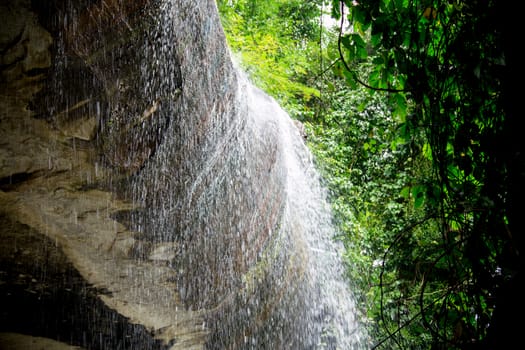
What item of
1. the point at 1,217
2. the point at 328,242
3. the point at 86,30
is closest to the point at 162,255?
the point at 1,217

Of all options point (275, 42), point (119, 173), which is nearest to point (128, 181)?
point (119, 173)

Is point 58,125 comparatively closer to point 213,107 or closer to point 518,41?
point 213,107

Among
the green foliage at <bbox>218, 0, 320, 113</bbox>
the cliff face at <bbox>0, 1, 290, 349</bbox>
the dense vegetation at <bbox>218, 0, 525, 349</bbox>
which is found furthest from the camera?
the green foliage at <bbox>218, 0, 320, 113</bbox>

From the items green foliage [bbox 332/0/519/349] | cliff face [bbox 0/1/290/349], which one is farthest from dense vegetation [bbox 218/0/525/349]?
cliff face [bbox 0/1/290/349]

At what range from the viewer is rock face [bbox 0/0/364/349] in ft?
8.66

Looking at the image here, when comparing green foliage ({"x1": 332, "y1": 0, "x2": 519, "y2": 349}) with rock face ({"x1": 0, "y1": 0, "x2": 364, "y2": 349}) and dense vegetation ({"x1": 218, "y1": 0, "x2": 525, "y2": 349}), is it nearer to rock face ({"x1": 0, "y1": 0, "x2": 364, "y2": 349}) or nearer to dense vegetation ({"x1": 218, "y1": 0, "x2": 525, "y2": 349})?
dense vegetation ({"x1": 218, "y1": 0, "x2": 525, "y2": 349})

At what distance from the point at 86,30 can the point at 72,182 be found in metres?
1.00

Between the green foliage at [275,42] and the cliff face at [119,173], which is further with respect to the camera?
the green foliage at [275,42]

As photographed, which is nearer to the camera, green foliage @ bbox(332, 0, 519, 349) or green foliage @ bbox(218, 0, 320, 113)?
green foliage @ bbox(332, 0, 519, 349)

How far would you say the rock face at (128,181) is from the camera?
8.66 feet

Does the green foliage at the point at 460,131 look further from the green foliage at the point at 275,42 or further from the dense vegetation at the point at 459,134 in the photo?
the green foliage at the point at 275,42

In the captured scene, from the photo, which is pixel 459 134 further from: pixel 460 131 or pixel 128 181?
pixel 128 181

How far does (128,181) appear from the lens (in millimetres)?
3035

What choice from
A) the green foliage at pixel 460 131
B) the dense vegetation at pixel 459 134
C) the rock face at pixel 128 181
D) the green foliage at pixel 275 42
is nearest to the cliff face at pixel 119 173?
the rock face at pixel 128 181
